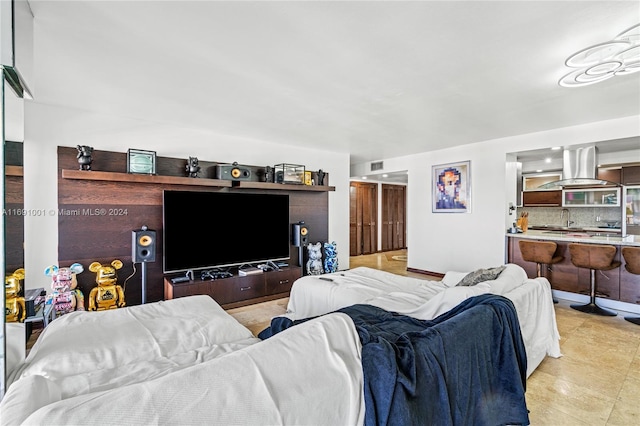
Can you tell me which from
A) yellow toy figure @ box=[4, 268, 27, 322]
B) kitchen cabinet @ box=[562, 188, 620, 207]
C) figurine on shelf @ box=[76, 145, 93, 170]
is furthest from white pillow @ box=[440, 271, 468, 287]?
kitchen cabinet @ box=[562, 188, 620, 207]

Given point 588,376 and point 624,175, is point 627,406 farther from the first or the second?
point 624,175

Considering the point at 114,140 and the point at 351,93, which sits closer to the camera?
the point at 351,93

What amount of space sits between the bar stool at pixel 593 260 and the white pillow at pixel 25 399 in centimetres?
483

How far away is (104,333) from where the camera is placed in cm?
172

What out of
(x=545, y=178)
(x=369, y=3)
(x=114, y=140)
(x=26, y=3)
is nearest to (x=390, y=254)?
(x=545, y=178)

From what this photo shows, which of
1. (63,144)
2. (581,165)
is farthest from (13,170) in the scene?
(581,165)

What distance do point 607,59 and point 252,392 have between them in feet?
9.55

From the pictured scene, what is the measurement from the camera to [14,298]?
A: 1.22m

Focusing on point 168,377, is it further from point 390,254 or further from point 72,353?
point 390,254

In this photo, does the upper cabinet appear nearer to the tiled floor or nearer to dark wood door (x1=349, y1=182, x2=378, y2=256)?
the tiled floor

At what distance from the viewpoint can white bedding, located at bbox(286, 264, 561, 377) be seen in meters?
2.19

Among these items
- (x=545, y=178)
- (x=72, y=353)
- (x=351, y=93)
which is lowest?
(x=72, y=353)

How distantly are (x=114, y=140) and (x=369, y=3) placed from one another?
3.47m

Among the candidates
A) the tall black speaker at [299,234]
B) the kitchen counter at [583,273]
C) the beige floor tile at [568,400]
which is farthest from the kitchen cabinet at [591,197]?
the tall black speaker at [299,234]
